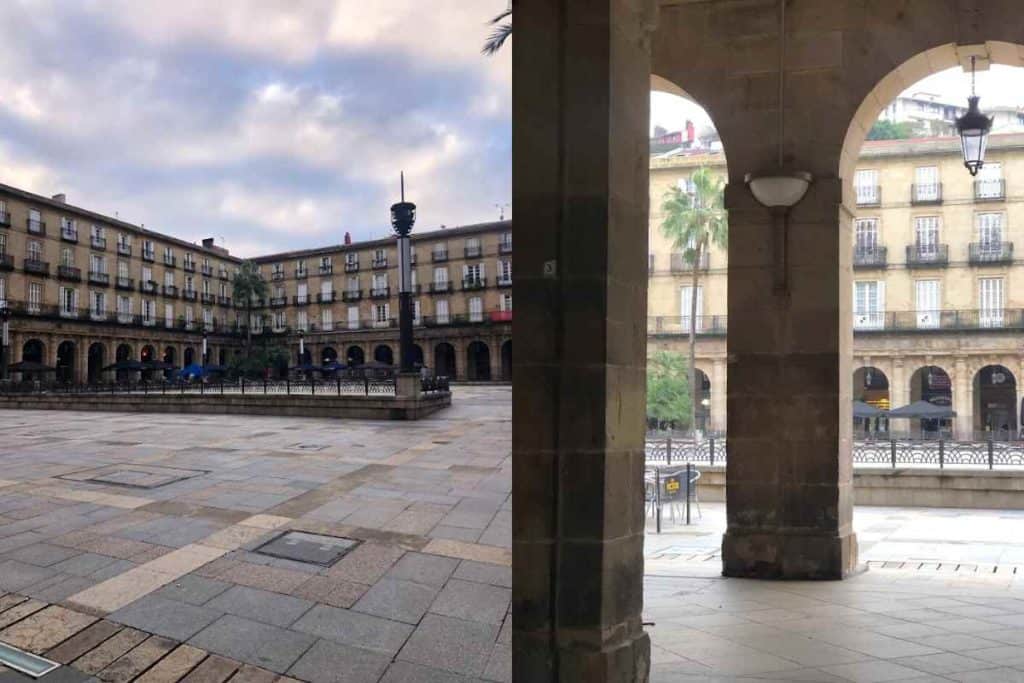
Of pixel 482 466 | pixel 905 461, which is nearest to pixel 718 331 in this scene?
pixel 905 461

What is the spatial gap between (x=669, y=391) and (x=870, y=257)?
13770 millimetres

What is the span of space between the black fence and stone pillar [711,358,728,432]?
16.9 meters

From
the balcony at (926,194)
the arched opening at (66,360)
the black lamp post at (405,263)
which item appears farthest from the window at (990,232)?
the arched opening at (66,360)

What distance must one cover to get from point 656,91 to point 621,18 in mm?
4187

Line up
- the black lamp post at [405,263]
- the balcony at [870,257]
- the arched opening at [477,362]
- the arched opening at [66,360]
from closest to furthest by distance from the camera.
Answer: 1. the black lamp post at [405,263]
2. the balcony at [870,257]
3. the arched opening at [66,360]
4. the arched opening at [477,362]

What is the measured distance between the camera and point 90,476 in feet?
31.8

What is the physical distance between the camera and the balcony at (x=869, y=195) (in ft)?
121

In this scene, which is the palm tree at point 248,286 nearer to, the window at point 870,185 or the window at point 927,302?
the window at point 870,185

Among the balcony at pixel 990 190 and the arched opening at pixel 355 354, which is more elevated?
the balcony at pixel 990 190

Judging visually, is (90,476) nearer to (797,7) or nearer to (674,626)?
(674,626)

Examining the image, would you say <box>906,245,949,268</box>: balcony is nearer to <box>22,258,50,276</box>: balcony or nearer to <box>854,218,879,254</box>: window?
<box>854,218,879,254</box>: window

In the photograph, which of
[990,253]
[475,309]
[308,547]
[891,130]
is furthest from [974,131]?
[475,309]

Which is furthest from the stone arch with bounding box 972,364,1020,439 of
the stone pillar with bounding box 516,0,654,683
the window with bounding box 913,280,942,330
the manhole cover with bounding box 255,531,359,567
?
the stone pillar with bounding box 516,0,654,683

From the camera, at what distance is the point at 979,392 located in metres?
36.4
